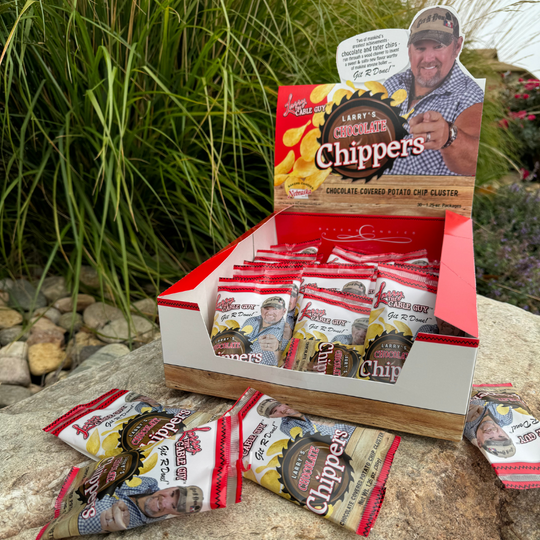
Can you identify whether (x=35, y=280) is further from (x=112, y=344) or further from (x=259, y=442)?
(x=259, y=442)

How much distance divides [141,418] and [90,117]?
3.06 feet

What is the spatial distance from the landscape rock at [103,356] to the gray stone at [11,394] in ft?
0.44

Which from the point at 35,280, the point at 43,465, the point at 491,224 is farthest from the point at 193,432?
the point at 491,224

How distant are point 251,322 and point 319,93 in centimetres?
62

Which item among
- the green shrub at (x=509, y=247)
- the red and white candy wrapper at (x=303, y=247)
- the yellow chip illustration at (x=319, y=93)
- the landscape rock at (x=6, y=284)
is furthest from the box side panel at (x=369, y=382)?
the green shrub at (x=509, y=247)

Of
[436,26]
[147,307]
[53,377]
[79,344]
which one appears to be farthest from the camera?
[147,307]

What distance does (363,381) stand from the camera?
668 mm

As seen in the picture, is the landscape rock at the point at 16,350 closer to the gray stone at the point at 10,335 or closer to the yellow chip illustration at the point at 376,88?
the gray stone at the point at 10,335

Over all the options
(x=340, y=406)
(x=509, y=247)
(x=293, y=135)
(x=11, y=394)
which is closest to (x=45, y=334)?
(x=11, y=394)

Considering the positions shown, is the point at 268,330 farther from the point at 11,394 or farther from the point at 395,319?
the point at 11,394

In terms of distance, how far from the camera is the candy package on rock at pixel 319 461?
575 millimetres

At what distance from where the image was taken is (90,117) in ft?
4.17

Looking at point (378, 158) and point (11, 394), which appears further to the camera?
point (11, 394)

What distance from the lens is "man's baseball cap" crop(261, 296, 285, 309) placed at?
2.88ft
